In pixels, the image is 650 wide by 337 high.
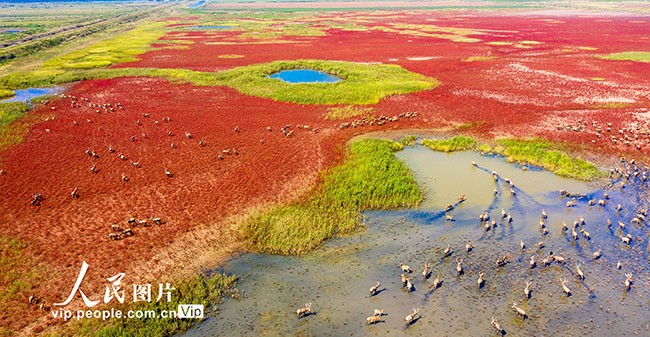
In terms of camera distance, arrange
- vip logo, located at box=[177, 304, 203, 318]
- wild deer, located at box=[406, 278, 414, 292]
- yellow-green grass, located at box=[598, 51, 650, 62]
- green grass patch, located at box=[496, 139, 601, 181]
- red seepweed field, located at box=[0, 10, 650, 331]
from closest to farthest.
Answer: vip logo, located at box=[177, 304, 203, 318] < wild deer, located at box=[406, 278, 414, 292] < red seepweed field, located at box=[0, 10, 650, 331] < green grass patch, located at box=[496, 139, 601, 181] < yellow-green grass, located at box=[598, 51, 650, 62]

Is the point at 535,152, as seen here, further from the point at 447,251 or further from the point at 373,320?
the point at 373,320

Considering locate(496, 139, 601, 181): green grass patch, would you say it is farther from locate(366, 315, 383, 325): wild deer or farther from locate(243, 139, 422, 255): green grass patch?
locate(366, 315, 383, 325): wild deer

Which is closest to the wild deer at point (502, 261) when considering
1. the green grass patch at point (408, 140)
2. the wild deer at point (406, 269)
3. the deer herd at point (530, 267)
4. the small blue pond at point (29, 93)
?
the deer herd at point (530, 267)

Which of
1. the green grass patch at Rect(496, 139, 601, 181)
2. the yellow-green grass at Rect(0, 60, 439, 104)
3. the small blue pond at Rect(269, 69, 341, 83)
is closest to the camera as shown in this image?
the green grass patch at Rect(496, 139, 601, 181)

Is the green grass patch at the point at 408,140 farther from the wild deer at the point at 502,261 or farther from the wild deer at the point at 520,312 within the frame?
the wild deer at the point at 520,312

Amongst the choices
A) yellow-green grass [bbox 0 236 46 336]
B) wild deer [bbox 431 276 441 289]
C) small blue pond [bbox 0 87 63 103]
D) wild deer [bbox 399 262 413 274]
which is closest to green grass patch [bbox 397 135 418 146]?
wild deer [bbox 399 262 413 274]

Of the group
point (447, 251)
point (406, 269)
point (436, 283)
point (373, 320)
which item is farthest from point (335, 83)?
point (373, 320)
